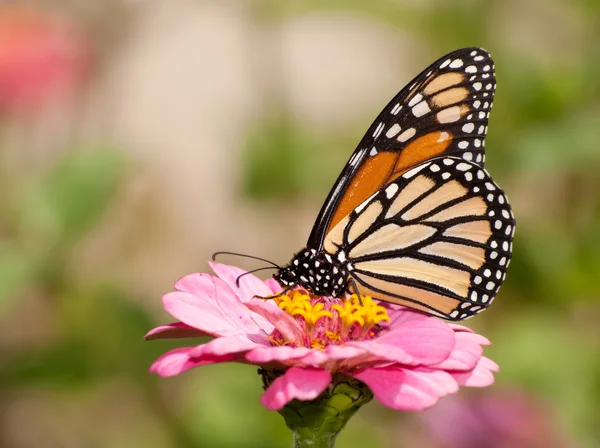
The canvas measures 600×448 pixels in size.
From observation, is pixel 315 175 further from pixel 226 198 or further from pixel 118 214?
pixel 226 198

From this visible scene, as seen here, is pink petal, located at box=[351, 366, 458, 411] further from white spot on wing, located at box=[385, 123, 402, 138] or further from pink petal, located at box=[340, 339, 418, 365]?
white spot on wing, located at box=[385, 123, 402, 138]

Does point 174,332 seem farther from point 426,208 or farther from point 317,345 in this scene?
point 426,208

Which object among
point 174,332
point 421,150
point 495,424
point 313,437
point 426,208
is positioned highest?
point 421,150

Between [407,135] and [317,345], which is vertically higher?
[407,135]

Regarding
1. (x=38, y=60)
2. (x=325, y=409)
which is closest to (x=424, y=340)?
(x=325, y=409)

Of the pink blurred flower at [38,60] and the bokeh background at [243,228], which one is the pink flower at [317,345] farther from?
the pink blurred flower at [38,60]

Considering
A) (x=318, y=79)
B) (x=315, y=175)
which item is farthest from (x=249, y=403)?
(x=318, y=79)
